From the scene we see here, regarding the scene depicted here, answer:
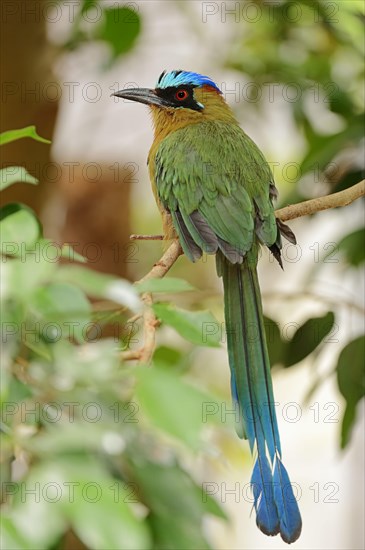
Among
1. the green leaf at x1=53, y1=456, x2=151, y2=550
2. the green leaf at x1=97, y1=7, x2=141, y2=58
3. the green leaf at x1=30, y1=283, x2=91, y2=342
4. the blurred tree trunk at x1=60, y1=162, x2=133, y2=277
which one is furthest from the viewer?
the blurred tree trunk at x1=60, y1=162, x2=133, y2=277

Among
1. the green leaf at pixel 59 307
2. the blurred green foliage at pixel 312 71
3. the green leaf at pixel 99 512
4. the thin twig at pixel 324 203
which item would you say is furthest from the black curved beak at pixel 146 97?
the green leaf at pixel 99 512

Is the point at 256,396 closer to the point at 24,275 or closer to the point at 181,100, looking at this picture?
the point at 24,275

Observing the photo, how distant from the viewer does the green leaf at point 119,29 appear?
2.51 metres

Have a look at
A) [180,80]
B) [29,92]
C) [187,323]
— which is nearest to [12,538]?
[187,323]

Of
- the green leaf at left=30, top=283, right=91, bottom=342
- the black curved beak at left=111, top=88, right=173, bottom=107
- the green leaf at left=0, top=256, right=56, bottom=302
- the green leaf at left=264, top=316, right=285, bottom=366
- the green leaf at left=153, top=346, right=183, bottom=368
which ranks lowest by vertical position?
the green leaf at left=153, top=346, right=183, bottom=368

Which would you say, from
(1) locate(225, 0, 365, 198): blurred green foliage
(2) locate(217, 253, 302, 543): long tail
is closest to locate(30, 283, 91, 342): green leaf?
(2) locate(217, 253, 302, 543): long tail

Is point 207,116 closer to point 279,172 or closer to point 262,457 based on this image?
point 262,457

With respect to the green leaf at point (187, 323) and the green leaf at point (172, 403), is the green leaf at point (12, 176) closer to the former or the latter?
the green leaf at point (187, 323)

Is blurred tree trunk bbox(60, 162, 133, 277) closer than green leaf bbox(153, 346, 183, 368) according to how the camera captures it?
No

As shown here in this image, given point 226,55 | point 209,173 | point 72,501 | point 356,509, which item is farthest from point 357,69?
point 72,501

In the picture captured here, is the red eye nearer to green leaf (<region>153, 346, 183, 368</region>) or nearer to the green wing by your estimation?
the green wing

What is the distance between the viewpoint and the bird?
1.52 m

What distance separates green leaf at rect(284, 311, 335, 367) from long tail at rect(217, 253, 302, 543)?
52 cm

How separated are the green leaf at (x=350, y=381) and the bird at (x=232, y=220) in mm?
409
